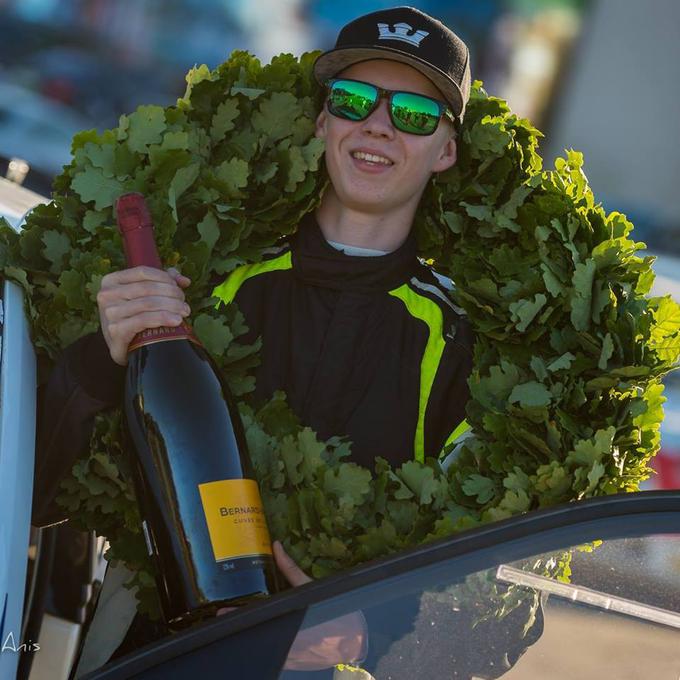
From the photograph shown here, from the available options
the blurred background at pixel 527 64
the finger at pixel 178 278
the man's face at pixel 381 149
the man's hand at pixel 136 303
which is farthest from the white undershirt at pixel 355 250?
the blurred background at pixel 527 64

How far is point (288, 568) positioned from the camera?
2.52 meters

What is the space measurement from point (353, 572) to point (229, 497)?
0.48 metres

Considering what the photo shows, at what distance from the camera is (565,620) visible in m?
1.88

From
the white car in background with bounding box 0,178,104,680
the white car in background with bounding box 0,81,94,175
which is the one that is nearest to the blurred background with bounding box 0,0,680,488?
the white car in background with bounding box 0,81,94,175

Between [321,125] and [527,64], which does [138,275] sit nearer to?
[321,125]

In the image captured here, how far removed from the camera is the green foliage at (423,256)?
2.78m

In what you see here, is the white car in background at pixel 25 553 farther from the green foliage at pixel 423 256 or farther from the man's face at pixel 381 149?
the man's face at pixel 381 149

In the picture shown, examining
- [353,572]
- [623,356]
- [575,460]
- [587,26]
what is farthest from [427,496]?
[587,26]

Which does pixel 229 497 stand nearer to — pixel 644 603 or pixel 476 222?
pixel 644 603

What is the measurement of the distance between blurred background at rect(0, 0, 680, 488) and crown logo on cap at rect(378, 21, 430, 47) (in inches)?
505

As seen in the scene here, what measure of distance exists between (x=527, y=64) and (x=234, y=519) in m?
14.9

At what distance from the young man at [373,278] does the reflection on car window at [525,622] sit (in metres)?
1.08

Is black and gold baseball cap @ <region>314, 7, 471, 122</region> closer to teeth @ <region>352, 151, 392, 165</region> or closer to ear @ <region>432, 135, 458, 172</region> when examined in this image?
ear @ <region>432, 135, 458, 172</region>

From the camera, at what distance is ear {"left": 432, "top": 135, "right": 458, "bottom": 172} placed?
3.29m
